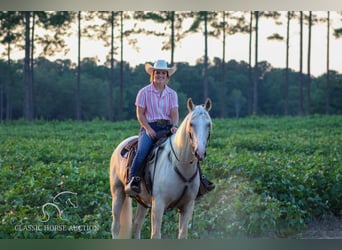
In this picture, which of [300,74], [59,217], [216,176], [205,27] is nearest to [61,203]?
[59,217]

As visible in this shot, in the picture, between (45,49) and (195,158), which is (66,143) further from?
(195,158)

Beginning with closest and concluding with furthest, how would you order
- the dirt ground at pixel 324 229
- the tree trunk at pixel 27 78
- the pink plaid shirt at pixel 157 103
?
the pink plaid shirt at pixel 157 103
the dirt ground at pixel 324 229
the tree trunk at pixel 27 78

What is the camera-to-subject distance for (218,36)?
7.57m

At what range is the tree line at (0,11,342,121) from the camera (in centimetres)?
742

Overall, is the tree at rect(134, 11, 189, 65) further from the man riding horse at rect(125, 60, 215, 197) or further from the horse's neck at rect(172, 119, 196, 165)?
the horse's neck at rect(172, 119, 196, 165)

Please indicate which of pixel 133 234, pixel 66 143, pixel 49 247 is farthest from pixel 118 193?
pixel 66 143

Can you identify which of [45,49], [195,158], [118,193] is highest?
[45,49]

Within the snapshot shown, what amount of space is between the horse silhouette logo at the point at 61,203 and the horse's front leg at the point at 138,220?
0.87 metres

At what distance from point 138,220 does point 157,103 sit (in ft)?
3.86

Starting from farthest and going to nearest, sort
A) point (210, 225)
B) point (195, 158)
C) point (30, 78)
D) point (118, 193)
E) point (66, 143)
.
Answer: point (66, 143), point (30, 78), point (210, 225), point (118, 193), point (195, 158)

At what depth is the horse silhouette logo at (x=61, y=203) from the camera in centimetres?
698

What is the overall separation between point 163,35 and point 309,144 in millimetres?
2242

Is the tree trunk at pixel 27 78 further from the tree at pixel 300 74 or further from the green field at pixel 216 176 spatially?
the tree at pixel 300 74

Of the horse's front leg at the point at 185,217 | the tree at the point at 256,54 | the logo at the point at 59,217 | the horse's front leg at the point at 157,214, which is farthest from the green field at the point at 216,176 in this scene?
the horse's front leg at the point at 157,214
